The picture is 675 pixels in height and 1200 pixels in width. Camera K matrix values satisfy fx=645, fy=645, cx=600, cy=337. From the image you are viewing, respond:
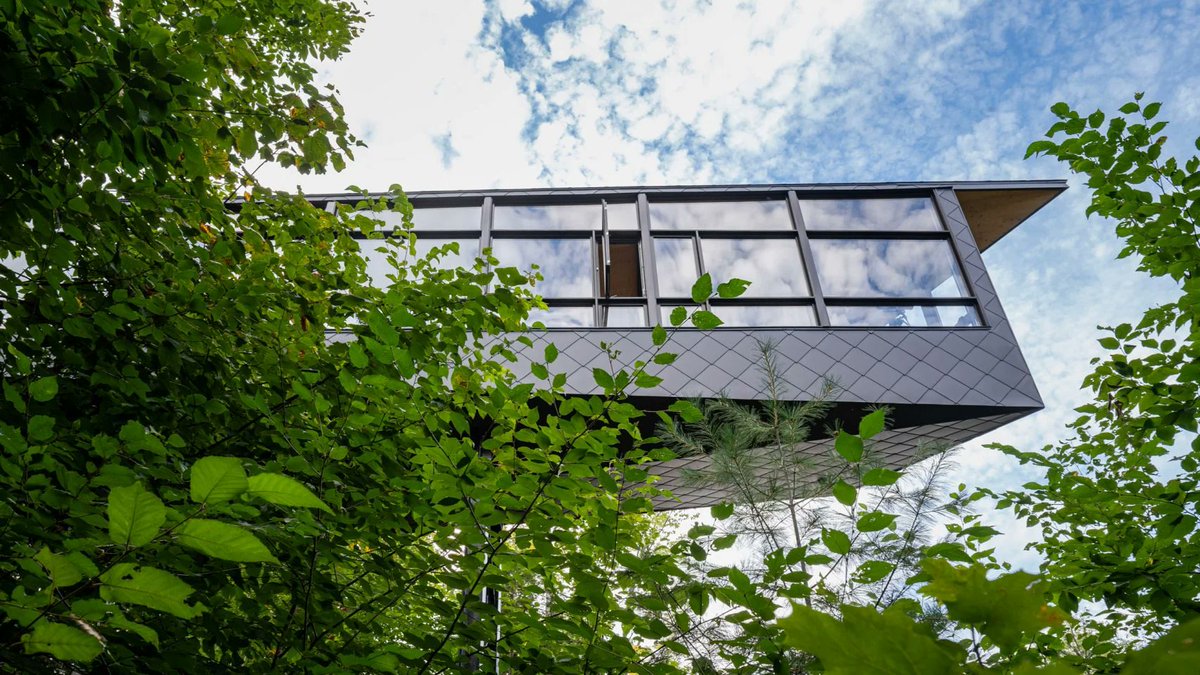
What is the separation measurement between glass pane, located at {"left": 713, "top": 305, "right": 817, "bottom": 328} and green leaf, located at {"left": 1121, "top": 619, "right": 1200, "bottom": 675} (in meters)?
10.9

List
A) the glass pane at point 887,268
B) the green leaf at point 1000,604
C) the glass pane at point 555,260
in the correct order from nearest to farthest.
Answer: the green leaf at point 1000,604 → the glass pane at point 887,268 → the glass pane at point 555,260

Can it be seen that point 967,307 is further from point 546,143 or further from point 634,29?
point 634,29

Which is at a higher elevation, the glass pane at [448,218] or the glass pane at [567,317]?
the glass pane at [448,218]

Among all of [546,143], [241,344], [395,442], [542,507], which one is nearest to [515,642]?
[542,507]

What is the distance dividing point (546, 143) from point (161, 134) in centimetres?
1345

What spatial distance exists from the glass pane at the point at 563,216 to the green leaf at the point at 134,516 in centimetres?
1229

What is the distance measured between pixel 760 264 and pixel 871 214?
104 inches

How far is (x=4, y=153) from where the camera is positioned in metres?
1.80

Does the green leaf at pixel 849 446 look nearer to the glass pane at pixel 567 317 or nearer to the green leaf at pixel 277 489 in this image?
the green leaf at pixel 277 489

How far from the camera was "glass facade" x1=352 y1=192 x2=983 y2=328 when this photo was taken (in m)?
11.2

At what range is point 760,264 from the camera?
39.7ft

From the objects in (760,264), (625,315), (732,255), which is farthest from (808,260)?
(625,315)

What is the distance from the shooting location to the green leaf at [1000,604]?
34 cm

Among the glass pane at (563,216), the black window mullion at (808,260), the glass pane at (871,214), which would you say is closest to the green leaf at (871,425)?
the black window mullion at (808,260)
